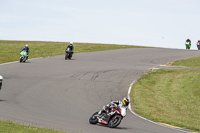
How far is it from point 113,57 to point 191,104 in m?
21.1

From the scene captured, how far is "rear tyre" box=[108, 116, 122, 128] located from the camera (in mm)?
13312

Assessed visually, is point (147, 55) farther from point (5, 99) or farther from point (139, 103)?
point (5, 99)

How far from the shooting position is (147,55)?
46156 mm

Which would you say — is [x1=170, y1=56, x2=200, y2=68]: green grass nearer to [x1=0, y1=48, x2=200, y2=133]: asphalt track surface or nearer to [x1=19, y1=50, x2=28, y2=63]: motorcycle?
[x1=0, y1=48, x2=200, y2=133]: asphalt track surface

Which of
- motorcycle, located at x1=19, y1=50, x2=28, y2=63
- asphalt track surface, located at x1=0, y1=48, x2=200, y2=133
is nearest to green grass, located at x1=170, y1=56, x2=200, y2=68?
asphalt track surface, located at x1=0, y1=48, x2=200, y2=133

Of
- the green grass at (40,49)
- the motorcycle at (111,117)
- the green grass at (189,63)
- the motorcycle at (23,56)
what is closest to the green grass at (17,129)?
the motorcycle at (111,117)

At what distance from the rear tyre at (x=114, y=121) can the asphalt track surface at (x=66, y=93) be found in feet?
0.83

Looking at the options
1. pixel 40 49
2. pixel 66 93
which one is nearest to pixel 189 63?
pixel 66 93

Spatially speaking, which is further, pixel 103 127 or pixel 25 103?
pixel 25 103

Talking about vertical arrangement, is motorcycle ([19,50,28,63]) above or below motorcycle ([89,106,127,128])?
above

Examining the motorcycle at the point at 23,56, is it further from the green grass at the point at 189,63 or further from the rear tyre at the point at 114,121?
the rear tyre at the point at 114,121

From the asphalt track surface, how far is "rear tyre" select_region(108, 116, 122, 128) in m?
0.25

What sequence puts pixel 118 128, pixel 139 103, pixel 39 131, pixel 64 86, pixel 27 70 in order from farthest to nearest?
pixel 27 70 < pixel 64 86 < pixel 139 103 < pixel 118 128 < pixel 39 131

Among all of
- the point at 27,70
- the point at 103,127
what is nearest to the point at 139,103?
the point at 103,127
